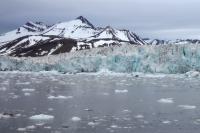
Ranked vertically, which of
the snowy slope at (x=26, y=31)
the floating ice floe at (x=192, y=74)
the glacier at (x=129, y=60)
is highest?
the snowy slope at (x=26, y=31)

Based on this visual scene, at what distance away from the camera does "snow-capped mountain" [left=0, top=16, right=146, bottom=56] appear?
81.2 m

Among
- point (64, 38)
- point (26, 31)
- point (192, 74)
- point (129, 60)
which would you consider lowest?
point (192, 74)

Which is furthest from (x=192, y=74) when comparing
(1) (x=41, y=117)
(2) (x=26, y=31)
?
(2) (x=26, y=31)

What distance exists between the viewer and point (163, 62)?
97.5ft

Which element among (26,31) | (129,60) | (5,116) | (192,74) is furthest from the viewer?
(26,31)

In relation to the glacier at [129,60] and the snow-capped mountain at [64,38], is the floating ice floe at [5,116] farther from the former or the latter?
the snow-capped mountain at [64,38]

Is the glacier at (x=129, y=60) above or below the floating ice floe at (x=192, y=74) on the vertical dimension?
above

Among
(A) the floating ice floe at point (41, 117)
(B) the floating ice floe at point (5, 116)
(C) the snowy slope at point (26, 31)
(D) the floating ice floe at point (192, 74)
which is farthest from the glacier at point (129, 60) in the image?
(C) the snowy slope at point (26, 31)

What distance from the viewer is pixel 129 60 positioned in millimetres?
30953

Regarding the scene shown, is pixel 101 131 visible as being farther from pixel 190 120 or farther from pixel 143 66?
pixel 143 66

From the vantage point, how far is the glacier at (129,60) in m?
28.9

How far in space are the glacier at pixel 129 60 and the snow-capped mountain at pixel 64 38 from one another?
39182 mm

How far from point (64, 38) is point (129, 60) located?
66120 mm

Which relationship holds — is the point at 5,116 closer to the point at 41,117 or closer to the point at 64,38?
the point at 41,117
